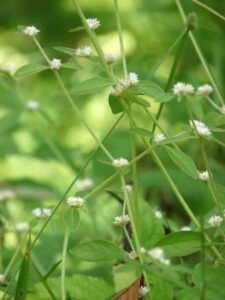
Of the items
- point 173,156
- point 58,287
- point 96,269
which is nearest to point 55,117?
point 96,269

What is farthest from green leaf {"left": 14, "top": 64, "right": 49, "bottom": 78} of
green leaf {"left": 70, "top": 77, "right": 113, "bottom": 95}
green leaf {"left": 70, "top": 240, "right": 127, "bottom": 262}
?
green leaf {"left": 70, "top": 240, "right": 127, "bottom": 262}

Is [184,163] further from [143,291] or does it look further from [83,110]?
[83,110]

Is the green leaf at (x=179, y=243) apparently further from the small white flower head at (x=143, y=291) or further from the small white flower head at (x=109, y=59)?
the small white flower head at (x=109, y=59)

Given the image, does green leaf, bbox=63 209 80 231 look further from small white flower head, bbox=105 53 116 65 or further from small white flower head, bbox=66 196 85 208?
small white flower head, bbox=105 53 116 65

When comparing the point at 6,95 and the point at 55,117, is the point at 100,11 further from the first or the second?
the point at 6,95

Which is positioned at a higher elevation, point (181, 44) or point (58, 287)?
point (181, 44)

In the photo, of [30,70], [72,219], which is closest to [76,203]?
[72,219]

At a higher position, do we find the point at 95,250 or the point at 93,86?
the point at 93,86
